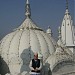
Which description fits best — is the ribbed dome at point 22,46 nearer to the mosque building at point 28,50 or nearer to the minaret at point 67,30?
the mosque building at point 28,50

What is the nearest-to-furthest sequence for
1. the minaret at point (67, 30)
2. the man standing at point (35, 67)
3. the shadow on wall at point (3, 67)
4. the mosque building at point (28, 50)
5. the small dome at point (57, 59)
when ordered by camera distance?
the man standing at point (35, 67) < the small dome at point (57, 59) < the mosque building at point (28, 50) < the shadow on wall at point (3, 67) < the minaret at point (67, 30)

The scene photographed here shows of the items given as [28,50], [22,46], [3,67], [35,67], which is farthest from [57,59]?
[35,67]

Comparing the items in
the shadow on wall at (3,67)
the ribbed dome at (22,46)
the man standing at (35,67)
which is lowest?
the shadow on wall at (3,67)

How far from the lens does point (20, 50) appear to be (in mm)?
24906

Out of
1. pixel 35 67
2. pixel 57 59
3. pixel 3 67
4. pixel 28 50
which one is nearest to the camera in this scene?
pixel 35 67

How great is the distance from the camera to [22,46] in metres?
25.2

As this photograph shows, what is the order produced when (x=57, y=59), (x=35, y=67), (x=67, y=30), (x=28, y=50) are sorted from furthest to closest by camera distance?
(x=67, y=30), (x=28, y=50), (x=57, y=59), (x=35, y=67)

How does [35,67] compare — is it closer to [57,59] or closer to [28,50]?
[57,59]

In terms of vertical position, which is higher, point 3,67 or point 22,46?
point 22,46

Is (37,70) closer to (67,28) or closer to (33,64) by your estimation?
(33,64)

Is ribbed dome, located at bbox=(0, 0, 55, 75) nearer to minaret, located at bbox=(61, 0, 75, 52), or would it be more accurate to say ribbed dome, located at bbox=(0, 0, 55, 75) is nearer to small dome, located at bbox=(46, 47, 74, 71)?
small dome, located at bbox=(46, 47, 74, 71)

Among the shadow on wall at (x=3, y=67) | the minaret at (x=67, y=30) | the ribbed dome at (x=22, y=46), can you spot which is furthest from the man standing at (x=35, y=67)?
the minaret at (x=67, y=30)

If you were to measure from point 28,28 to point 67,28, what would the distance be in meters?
16.7

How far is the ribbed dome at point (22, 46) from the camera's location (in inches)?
933
